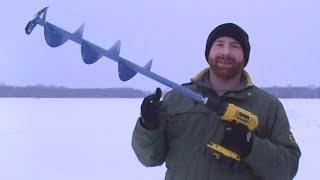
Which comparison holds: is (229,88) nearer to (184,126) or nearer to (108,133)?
(184,126)

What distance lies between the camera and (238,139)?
7.39 ft

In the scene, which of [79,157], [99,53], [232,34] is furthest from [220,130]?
[79,157]

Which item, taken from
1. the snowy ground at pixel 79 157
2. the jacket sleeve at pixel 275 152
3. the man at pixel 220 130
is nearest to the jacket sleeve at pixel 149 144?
the man at pixel 220 130

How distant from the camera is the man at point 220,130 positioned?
230cm

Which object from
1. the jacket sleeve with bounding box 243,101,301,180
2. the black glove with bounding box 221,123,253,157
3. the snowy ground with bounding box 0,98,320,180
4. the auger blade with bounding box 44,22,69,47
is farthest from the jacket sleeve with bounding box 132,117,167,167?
the snowy ground with bounding box 0,98,320,180

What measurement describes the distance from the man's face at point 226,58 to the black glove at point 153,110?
364mm

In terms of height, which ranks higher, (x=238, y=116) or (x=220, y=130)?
(x=238, y=116)

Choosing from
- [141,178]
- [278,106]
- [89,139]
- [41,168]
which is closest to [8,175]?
[41,168]

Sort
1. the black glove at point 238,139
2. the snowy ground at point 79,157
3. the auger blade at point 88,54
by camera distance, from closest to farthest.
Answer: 1. the black glove at point 238,139
2. the auger blade at point 88,54
3. the snowy ground at point 79,157

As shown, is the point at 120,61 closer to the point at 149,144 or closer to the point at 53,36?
the point at 53,36

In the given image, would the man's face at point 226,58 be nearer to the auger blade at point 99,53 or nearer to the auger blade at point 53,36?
the auger blade at point 99,53

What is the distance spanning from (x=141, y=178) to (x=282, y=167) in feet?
17.1

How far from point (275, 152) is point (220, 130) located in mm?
295

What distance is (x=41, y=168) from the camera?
8281 millimetres
